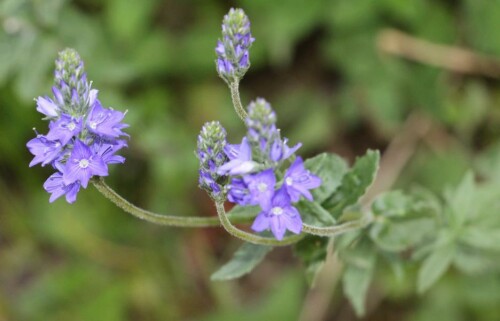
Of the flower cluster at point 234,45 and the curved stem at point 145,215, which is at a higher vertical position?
the flower cluster at point 234,45

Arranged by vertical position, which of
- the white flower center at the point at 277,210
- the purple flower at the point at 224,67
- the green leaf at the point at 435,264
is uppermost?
the purple flower at the point at 224,67

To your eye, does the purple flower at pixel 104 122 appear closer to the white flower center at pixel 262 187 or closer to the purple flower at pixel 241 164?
the purple flower at pixel 241 164

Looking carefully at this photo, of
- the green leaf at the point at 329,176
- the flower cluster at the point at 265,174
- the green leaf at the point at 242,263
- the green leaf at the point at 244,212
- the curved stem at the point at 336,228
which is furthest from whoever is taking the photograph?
the green leaf at the point at 329,176

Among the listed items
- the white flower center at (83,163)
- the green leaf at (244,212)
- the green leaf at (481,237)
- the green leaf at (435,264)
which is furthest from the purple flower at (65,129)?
the green leaf at (481,237)

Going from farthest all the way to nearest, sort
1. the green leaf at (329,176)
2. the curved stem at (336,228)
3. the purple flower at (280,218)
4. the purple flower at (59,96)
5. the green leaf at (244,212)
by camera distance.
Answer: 1. the green leaf at (329,176)
2. the green leaf at (244,212)
3. the curved stem at (336,228)
4. the purple flower at (59,96)
5. the purple flower at (280,218)

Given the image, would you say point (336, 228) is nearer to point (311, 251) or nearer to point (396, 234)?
point (311, 251)

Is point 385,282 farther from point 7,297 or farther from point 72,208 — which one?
point 7,297

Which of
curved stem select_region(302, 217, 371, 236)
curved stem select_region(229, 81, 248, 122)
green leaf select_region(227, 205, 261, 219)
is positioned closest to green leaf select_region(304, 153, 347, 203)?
curved stem select_region(302, 217, 371, 236)

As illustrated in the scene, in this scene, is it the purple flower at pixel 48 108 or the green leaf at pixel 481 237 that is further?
the green leaf at pixel 481 237

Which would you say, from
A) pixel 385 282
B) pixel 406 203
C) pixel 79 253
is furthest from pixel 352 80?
pixel 79 253
